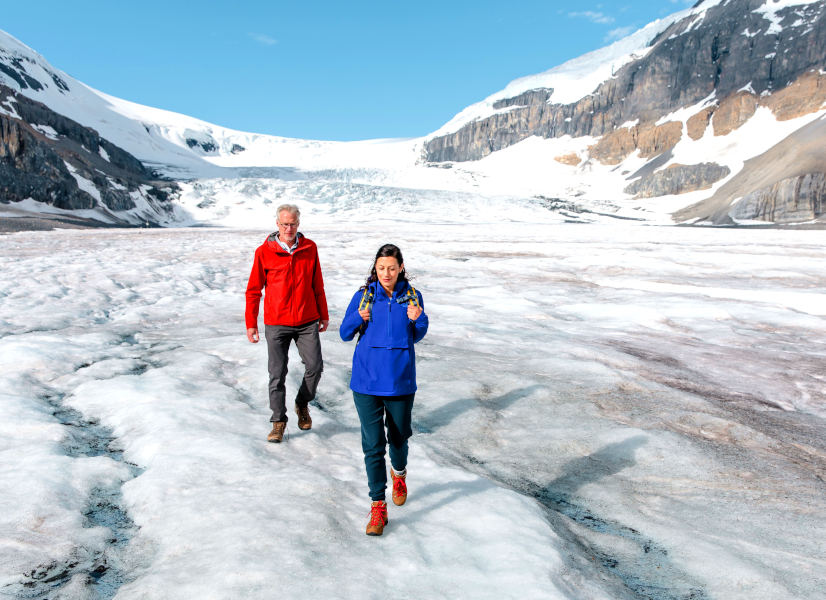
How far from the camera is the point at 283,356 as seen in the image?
15.8 feet

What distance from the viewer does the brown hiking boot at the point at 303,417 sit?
5.04 m

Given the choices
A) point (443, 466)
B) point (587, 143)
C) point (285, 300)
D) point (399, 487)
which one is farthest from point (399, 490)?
point (587, 143)

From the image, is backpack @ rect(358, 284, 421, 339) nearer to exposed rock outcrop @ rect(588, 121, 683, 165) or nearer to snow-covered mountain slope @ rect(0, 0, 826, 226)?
snow-covered mountain slope @ rect(0, 0, 826, 226)

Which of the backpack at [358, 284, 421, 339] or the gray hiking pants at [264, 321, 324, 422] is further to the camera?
the gray hiking pants at [264, 321, 324, 422]

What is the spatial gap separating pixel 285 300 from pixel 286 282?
0.15 metres

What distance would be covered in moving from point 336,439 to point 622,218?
8430 cm

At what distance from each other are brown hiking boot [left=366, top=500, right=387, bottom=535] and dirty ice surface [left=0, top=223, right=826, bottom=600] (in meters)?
0.07

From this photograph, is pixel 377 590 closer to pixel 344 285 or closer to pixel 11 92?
pixel 344 285

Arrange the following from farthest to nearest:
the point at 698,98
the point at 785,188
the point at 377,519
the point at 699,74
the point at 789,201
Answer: the point at 699,74, the point at 698,98, the point at 785,188, the point at 789,201, the point at 377,519

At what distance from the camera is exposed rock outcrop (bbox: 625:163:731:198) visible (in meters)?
97.4

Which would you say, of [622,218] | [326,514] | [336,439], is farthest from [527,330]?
[622,218]

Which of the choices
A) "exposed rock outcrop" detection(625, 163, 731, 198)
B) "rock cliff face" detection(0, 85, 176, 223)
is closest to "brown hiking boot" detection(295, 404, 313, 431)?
"rock cliff face" detection(0, 85, 176, 223)

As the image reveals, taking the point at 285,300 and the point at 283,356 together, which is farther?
the point at 283,356

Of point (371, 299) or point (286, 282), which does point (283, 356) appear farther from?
point (371, 299)
